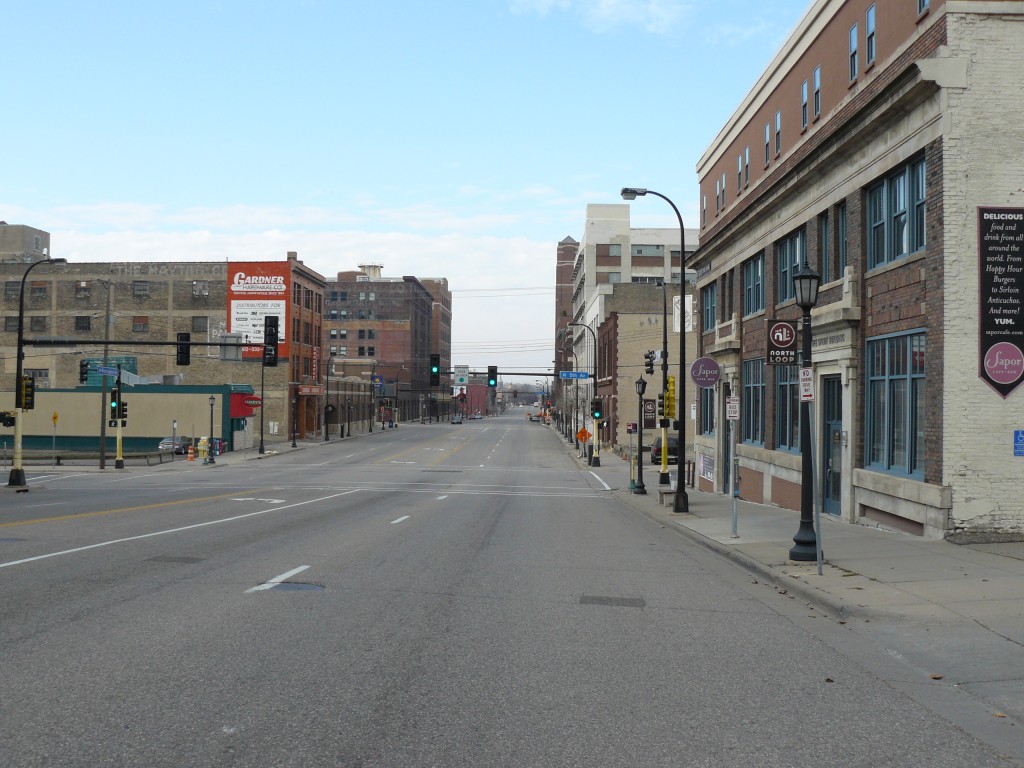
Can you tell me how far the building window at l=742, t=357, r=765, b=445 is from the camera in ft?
98.1

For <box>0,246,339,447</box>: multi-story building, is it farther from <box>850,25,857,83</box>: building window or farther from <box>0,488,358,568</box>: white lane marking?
<box>850,25,857,83</box>: building window

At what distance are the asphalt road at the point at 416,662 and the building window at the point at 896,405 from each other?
509cm

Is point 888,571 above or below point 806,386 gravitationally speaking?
below

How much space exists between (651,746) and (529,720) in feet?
3.01

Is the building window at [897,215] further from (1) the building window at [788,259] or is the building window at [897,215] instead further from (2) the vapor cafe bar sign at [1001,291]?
(1) the building window at [788,259]

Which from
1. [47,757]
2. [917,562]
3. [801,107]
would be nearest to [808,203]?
[801,107]

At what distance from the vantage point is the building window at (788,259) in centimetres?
2575

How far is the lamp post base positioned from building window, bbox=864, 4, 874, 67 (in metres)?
11.9

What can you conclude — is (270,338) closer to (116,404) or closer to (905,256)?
(905,256)

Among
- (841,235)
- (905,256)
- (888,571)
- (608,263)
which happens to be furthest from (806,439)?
(608,263)

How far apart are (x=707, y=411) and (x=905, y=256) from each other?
70.7ft

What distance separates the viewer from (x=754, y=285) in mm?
30953

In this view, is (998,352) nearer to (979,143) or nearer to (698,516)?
(979,143)

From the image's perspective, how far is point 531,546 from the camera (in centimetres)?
1759
